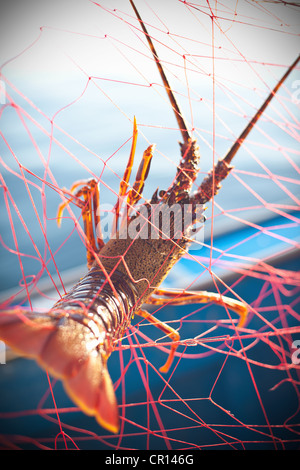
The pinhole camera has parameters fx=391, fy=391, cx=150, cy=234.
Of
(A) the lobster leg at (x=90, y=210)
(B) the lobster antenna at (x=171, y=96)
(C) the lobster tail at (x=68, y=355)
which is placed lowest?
(C) the lobster tail at (x=68, y=355)

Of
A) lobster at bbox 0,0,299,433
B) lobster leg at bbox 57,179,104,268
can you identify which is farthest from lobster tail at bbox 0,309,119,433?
lobster leg at bbox 57,179,104,268

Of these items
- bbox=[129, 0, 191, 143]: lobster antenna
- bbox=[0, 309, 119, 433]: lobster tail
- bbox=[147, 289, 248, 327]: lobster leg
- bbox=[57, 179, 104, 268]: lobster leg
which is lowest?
bbox=[0, 309, 119, 433]: lobster tail

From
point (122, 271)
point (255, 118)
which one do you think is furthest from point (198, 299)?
point (255, 118)

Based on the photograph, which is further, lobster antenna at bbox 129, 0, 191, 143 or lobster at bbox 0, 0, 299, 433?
lobster antenna at bbox 129, 0, 191, 143

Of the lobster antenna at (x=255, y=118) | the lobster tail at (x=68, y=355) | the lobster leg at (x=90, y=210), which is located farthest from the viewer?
the lobster leg at (x=90, y=210)

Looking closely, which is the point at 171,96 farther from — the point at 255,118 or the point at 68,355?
the point at 68,355

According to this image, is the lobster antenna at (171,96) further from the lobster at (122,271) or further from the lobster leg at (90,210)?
the lobster leg at (90,210)

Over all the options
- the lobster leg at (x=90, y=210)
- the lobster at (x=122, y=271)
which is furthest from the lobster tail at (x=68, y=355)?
the lobster leg at (x=90, y=210)

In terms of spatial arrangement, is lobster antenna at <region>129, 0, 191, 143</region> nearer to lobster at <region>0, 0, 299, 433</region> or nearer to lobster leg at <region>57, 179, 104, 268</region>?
lobster at <region>0, 0, 299, 433</region>

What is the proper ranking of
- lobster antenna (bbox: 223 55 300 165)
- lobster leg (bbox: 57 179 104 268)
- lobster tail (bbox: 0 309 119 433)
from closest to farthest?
lobster tail (bbox: 0 309 119 433) → lobster antenna (bbox: 223 55 300 165) → lobster leg (bbox: 57 179 104 268)
